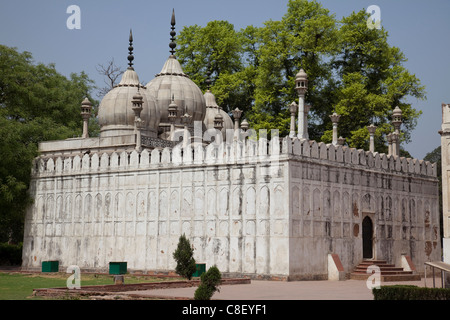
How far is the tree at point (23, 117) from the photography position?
34688 millimetres

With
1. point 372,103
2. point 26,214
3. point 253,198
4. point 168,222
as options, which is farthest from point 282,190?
point 372,103

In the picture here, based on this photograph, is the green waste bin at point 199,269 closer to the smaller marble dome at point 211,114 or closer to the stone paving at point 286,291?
the stone paving at point 286,291

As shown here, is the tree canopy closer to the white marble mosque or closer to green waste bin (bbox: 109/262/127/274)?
the white marble mosque

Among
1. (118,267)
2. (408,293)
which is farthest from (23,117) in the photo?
(408,293)

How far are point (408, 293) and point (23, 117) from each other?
2864 cm

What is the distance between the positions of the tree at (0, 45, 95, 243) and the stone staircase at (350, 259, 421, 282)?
663 inches

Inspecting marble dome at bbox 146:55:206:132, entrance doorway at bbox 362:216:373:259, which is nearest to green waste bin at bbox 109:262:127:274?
entrance doorway at bbox 362:216:373:259

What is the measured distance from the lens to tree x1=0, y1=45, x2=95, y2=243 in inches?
1366

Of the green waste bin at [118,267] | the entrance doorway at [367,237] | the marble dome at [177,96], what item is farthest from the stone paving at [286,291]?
the marble dome at [177,96]

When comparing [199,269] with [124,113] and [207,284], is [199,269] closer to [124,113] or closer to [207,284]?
[207,284]

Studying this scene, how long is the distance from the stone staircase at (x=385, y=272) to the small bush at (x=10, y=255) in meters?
20.9

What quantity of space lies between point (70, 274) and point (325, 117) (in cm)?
2250

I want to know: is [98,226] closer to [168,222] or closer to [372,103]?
[168,222]

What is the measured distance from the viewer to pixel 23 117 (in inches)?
1561
